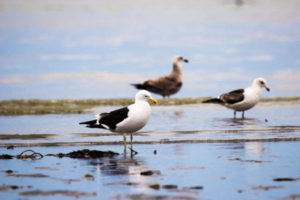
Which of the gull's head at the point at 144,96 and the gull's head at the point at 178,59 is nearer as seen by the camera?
the gull's head at the point at 144,96

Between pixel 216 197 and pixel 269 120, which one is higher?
pixel 269 120

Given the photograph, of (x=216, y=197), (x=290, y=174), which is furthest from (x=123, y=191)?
(x=290, y=174)

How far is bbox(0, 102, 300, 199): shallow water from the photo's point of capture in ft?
25.0

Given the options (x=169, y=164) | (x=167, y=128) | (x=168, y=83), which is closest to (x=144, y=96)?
(x=169, y=164)

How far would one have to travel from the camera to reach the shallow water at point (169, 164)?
7.62 metres

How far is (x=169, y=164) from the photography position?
32.8 ft

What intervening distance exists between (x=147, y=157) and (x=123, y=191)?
359 centimetres

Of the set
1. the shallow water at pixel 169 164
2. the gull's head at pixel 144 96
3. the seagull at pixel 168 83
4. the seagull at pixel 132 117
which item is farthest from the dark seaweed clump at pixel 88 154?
the seagull at pixel 168 83

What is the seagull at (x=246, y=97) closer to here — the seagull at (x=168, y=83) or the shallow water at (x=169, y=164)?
the shallow water at (x=169, y=164)

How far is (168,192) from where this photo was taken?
24.5 feet

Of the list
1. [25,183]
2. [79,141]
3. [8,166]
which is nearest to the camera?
[25,183]

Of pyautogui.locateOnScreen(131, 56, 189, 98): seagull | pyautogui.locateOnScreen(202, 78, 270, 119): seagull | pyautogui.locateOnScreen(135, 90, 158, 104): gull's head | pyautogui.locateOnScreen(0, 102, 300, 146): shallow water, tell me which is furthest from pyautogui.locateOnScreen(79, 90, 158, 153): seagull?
pyautogui.locateOnScreen(131, 56, 189, 98): seagull

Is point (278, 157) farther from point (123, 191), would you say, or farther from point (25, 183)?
point (25, 183)

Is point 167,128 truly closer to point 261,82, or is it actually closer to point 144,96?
point 144,96
